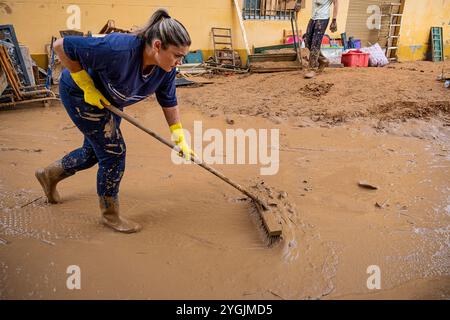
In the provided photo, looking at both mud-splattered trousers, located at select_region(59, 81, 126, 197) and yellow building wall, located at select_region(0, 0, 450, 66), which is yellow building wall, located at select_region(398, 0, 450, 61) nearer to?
yellow building wall, located at select_region(0, 0, 450, 66)

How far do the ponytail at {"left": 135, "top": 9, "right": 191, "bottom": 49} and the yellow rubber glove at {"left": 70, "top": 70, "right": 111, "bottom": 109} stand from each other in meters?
0.39

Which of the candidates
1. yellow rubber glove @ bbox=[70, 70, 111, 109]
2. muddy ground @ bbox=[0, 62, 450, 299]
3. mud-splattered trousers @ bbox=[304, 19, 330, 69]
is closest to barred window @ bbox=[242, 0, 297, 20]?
mud-splattered trousers @ bbox=[304, 19, 330, 69]

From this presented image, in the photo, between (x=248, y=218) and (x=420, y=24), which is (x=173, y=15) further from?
(x=420, y=24)

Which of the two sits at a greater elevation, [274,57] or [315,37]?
[315,37]

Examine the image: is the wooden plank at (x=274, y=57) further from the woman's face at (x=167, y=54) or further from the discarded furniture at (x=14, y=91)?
the woman's face at (x=167, y=54)

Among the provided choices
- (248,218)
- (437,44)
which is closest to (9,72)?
(248,218)

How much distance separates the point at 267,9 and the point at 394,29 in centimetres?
474

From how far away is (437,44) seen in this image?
34.4 ft

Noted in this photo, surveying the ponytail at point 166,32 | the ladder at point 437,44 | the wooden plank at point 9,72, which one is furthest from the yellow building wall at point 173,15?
the ponytail at point 166,32

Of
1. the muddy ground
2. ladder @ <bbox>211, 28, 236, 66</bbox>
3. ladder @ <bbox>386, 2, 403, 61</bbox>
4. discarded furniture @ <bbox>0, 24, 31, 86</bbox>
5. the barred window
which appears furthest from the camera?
ladder @ <bbox>386, 2, 403, 61</bbox>

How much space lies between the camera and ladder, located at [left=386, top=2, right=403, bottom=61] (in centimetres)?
980

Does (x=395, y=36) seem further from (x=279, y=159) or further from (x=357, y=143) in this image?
(x=279, y=159)

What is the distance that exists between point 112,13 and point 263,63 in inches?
130

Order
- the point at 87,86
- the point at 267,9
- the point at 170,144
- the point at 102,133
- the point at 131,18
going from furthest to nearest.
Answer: the point at 267,9 → the point at 131,18 → the point at 170,144 → the point at 102,133 → the point at 87,86
